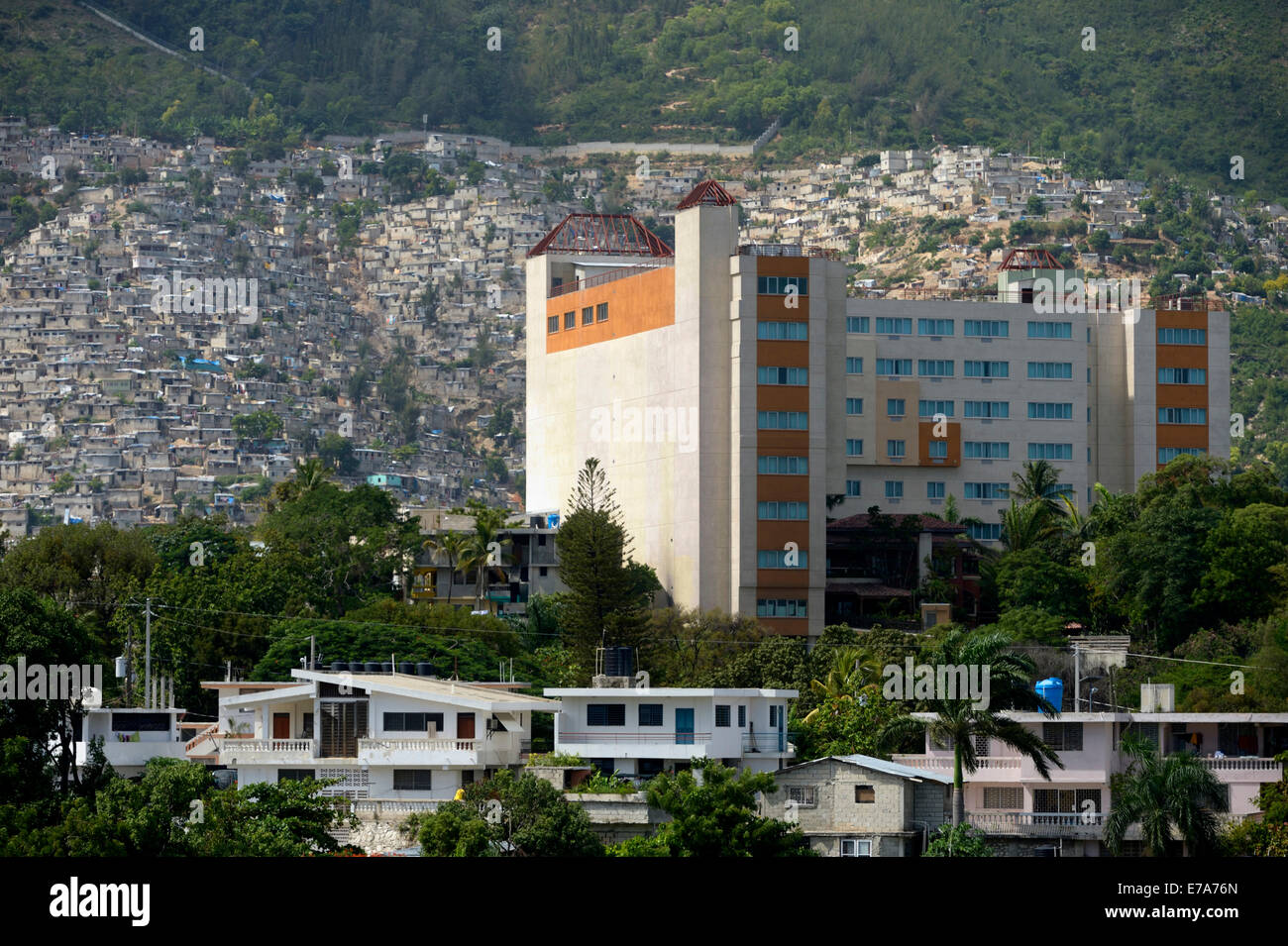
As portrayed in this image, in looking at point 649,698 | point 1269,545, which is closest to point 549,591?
point 1269,545

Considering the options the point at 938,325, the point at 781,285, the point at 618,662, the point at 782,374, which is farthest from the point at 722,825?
the point at 938,325

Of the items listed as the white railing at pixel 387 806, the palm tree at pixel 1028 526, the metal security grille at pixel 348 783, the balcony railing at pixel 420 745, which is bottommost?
the white railing at pixel 387 806

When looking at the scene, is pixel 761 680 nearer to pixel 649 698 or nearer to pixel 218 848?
pixel 649 698

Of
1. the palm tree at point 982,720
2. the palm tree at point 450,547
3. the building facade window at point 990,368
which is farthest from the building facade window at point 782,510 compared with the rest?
the palm tree at point 982,720

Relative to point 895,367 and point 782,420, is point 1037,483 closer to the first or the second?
point 895,367

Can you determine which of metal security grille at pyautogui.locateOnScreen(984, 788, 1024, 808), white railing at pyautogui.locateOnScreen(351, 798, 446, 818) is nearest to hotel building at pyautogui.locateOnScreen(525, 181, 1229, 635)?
metal security grille at pyautogui.locateOnScreen(984, 788, 1024, 808)

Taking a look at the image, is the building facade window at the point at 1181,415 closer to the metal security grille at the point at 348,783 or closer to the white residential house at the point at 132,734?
the metal security grille at the point at 348,783

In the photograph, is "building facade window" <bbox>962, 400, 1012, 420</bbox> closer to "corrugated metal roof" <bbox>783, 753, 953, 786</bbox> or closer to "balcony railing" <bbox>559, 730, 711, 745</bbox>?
"balcony railing" <bbox>559, 730, 711, 745</bbox>
